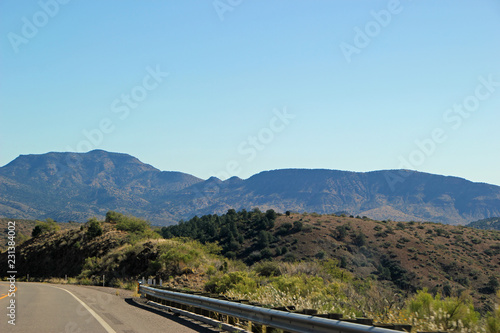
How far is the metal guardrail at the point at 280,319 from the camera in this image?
668 centimetres

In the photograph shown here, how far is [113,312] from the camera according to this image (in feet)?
47.5

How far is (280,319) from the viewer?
8.73m

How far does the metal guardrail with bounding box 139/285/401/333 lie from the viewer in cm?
668

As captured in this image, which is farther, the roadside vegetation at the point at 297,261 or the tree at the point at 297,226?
the tree at the point at 297,226

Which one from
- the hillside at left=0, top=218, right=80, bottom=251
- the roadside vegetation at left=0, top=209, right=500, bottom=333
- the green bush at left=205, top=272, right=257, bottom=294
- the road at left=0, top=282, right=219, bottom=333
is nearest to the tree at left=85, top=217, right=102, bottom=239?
the roadside vegetation at left=0, top=209, right=500, bottom=333

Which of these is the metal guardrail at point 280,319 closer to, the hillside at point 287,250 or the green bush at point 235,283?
the green bush at point 235,283

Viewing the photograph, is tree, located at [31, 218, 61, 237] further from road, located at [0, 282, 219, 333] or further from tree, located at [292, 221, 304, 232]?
road, located at [0, 282, 219, 333]

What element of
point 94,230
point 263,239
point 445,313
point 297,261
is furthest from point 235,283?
point 263,239

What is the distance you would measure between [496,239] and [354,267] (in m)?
28.0

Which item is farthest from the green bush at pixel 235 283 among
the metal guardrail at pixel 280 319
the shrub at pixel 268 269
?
the shrub at pixel 268 269

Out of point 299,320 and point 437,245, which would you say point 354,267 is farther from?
point 299,320

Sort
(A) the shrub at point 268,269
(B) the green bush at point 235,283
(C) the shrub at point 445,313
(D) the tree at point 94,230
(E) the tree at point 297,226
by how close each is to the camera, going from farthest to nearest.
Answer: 1. (E) the tree at point 297,226
2. (D) the tree at point 94,230
3. (A) the shrub at point 268,269
4. (B) the green bush at point 235,283
5. (C) the shrub at point 445,313

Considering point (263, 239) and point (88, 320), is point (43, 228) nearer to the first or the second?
point (263, 239)

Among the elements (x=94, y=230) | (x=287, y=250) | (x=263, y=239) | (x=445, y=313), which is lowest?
(x=445, y=313)
